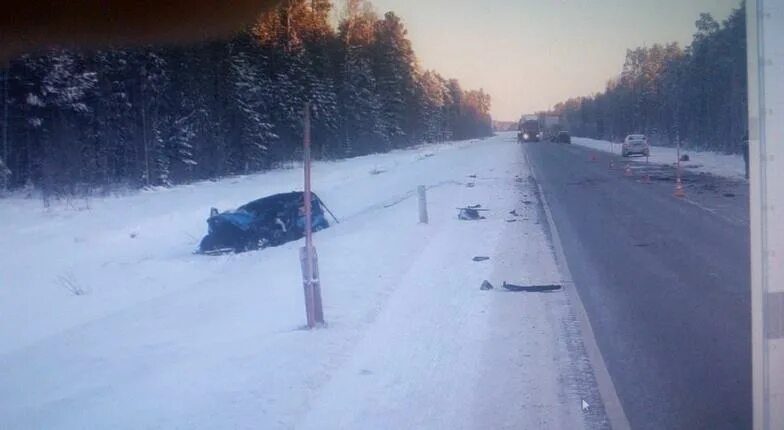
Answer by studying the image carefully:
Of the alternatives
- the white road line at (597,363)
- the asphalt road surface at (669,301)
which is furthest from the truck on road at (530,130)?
the white road line at (597,363)

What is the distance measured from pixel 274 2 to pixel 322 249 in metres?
30.7

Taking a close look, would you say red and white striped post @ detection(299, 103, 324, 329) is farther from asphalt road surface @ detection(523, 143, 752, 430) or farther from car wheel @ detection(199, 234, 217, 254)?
car wheel @ detection(199, 234, 217, 254)

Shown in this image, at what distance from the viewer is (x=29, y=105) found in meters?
31.7

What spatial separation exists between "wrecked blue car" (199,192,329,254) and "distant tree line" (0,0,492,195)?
14.8 ft

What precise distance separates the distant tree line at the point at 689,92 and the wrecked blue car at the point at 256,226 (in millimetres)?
→ 21348

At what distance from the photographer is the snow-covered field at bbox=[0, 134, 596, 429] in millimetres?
6328

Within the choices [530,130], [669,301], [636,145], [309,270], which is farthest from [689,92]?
[309,270]

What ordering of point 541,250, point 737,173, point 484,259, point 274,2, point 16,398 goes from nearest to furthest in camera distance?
point 16,398
point 484,259
point 541,250
point 737,173
point 274,2

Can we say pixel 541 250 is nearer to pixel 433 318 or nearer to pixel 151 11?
pixel 433 318

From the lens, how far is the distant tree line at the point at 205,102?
1266 inches

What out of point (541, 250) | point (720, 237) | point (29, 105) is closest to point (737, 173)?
point (720, 237)

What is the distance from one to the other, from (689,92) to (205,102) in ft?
127

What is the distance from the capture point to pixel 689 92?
6425cm

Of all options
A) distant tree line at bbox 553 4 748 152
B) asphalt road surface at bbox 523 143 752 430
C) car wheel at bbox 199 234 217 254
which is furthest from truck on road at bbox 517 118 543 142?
car wheel at bbox 199 234 217 254
